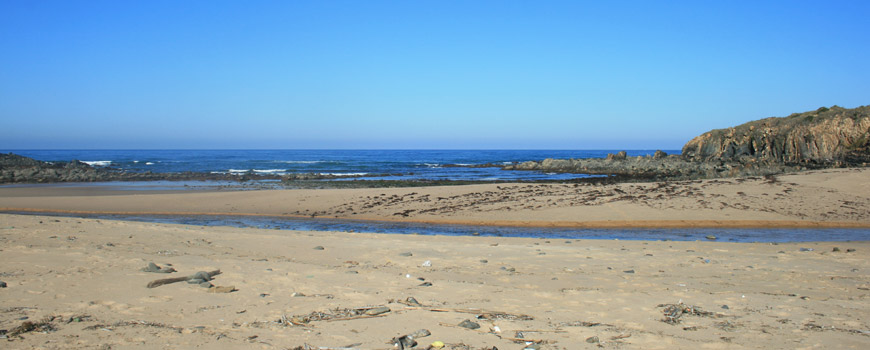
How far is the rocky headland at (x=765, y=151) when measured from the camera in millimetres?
27500

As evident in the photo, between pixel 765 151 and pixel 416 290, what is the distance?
38.7 m

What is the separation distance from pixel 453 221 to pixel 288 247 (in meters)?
7.01

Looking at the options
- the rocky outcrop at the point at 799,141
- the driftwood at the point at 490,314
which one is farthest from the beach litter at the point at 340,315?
the rocky outcrop at the point at 799,141

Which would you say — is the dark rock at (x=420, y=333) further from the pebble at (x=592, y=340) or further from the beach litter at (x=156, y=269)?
the beach litter at (x=156, y=269)

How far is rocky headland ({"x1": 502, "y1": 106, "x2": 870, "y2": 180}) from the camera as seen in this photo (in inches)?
1083

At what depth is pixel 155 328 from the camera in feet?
14.8

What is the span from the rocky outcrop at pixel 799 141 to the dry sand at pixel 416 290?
23.6 meters

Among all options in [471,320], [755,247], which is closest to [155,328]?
[471,320]

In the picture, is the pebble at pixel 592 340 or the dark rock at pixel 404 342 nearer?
the dark rock at pixel 404 342

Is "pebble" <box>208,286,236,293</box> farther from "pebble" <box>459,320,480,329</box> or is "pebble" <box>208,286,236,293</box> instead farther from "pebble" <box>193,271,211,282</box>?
"pebble" <box>459,320,480,329</box>

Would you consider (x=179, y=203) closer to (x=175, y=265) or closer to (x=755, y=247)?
(x=175, y=265)

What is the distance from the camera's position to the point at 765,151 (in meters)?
36.6

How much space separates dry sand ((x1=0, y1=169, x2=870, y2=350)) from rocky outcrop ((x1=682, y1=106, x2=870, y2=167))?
77.5 feet

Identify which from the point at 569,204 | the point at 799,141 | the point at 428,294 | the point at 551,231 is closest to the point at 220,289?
the point at 428,294
